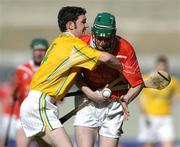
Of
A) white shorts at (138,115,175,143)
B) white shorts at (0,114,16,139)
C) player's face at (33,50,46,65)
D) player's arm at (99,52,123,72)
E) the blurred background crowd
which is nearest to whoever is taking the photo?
player's arm at (99,52,123,72)

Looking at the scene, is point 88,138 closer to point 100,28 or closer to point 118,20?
point 100,28

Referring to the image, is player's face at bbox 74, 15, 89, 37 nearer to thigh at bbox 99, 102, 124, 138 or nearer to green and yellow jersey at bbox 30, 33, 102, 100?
green and yellow jersey at bbox 30, 33, 102, 100

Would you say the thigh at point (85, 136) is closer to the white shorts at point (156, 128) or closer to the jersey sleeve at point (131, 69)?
the jersey sleeve at point (131, 69)

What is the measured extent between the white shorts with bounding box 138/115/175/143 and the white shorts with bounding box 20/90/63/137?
7258 mm

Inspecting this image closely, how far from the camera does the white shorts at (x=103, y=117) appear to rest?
8328 millimetres

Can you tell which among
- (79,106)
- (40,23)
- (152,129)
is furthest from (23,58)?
(79,106)

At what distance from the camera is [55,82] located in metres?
7.91

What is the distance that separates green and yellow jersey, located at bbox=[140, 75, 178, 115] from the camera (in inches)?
597

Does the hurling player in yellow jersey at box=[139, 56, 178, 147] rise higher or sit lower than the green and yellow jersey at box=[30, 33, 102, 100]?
lower

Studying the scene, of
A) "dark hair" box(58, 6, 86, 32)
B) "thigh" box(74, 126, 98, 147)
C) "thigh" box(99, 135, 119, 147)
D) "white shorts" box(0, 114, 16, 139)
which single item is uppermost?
"dark hair" box(58, 6, 86, 32)

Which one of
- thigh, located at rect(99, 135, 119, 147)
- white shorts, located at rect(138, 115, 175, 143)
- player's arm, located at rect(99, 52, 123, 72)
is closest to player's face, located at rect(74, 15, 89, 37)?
player's arm, located at rect(99, 52, 123, 72)

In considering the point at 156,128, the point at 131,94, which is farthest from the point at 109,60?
the point at 156,128

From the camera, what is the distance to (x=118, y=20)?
26.7m

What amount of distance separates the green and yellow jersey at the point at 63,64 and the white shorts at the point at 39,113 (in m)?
0.07
